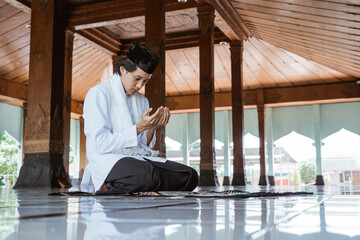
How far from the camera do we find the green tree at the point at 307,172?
14125 millimetres

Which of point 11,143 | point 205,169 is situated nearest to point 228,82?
point 205,169

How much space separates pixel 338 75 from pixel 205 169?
22.8 ft

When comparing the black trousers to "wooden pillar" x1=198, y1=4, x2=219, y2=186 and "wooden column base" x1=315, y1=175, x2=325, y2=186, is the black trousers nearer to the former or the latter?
"wooden pillar" x1=198, y1=4, x2=219, y2=186

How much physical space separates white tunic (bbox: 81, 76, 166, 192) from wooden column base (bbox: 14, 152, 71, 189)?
187 centimetres

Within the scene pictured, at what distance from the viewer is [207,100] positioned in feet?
24.1

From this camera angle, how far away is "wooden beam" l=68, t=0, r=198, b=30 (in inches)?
294

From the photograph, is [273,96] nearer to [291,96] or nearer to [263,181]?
[291,96]

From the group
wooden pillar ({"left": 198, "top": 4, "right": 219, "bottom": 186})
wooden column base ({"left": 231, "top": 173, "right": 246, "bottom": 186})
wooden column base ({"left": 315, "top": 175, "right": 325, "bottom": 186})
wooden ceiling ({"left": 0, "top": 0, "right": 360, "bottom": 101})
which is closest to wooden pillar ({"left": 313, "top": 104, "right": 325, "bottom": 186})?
wooden column base ({"left": 315, "top": 175, "right": 325, "bottom": 186})

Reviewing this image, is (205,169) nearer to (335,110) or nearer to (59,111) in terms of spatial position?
(59,111)

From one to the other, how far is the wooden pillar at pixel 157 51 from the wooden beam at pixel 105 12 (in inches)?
80.2

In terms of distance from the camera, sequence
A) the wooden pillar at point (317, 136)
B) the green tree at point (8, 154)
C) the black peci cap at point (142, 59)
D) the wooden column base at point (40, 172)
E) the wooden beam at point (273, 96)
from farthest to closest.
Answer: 1. the green tree at point (8, 154)
2. the wooden pillar at point (317, 136)
3. the wooden beam at point (273, 96)
4. the wooden column base at point (40, 172)
5. the black peci cap at point (142, 59)

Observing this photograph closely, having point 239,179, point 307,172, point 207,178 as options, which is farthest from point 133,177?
point 307,172

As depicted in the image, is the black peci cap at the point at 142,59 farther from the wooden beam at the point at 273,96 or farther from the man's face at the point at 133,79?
the wooden beam at the point at 273,96

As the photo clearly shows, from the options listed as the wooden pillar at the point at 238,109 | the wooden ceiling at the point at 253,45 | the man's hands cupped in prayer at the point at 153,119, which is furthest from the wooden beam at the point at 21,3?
the man's hands cupped in prayer at the point at 153,119
